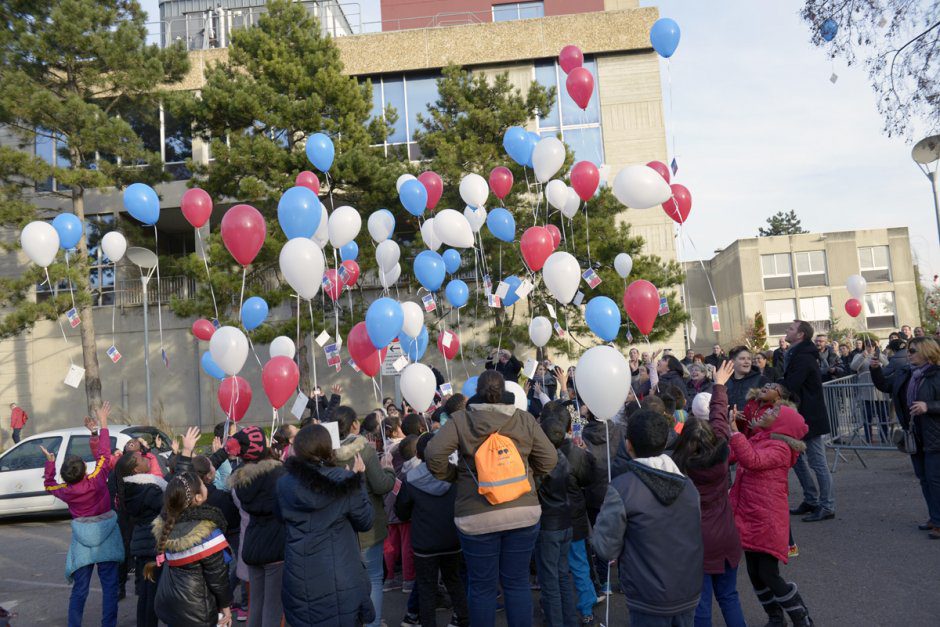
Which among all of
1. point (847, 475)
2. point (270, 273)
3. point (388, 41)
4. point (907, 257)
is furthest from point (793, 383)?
point (907, 257)

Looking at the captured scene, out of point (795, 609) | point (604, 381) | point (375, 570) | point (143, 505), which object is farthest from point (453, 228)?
point (795, 609)

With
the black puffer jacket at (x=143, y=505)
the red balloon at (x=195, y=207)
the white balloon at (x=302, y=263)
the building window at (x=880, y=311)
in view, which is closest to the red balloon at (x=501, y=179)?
the red balloon at (x=195, y=207)

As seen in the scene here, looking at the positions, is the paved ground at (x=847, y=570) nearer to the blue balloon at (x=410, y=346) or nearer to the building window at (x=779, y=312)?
the blue balloon at (x=410, y=346)

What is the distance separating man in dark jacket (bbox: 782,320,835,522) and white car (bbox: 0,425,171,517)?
29.9 feet

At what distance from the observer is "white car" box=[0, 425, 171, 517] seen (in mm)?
10844

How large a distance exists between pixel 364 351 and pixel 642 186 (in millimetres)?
3837

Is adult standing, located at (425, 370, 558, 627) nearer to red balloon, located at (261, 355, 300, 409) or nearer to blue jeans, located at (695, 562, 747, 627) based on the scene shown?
blue jeans, located at (695, 562, 747, 627)

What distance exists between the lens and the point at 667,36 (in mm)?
10141

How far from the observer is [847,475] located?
32.2 feet

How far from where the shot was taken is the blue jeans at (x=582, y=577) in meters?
5.27

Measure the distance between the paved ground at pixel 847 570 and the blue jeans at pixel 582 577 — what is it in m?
0.21

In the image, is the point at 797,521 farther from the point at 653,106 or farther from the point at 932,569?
the point at 653,106

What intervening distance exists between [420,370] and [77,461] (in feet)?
10.7

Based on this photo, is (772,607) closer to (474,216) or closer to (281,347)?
(281,347)
